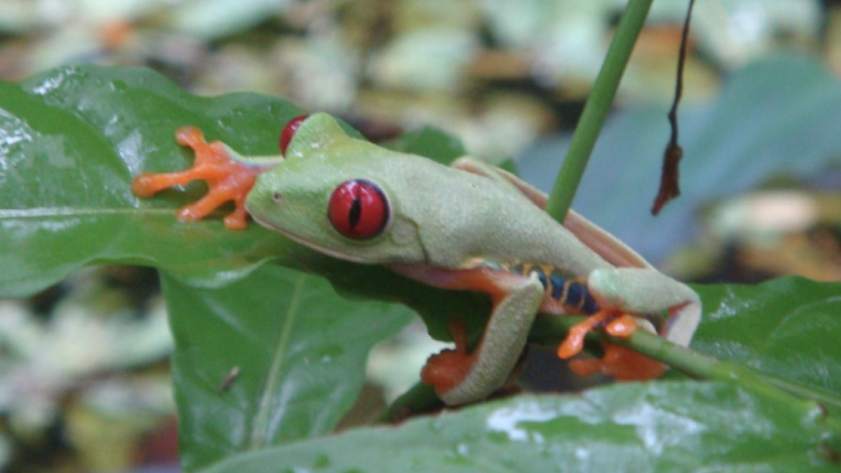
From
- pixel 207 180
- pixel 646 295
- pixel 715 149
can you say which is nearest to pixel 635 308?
pixel 646 295

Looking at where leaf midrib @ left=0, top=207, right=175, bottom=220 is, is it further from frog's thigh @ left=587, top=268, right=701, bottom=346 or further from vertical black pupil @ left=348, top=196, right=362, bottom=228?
frog's thigh @ left=587, top=268, right=701, bottom=346

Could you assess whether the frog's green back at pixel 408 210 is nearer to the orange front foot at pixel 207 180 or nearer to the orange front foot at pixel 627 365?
the orange front foot at pixel 207 180

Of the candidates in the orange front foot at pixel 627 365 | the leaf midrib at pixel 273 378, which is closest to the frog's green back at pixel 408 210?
the orange front foot at pixel 627 365

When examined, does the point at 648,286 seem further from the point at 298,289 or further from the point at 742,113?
the point at 742,113

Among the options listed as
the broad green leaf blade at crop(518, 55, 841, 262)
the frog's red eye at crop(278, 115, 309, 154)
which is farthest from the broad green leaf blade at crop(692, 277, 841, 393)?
the broad green leaf blade at crop(518, 55, 841, 262)

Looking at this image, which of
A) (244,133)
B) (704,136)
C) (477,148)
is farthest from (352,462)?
(477,148)

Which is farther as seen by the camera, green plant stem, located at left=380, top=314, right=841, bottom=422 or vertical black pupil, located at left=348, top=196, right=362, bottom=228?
vertical black pupil, located at left=348, top=196, right=362, bottom=228
